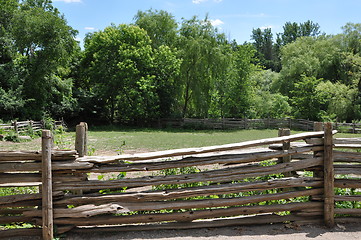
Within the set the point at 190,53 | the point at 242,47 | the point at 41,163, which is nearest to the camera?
the point at 41,163

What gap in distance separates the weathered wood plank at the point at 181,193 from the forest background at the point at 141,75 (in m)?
25.9

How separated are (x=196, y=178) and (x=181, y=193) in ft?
0.97

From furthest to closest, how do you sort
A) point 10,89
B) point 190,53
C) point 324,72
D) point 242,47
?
point 324,72 → point 242,47 → point 190,53 → point 10,89

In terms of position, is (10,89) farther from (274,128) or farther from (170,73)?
(274,128)

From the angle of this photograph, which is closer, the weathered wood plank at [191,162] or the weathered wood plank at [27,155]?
the weathered wood plank at [27,155]

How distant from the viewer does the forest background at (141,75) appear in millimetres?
28656

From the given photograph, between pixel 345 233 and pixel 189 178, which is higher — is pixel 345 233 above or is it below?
below

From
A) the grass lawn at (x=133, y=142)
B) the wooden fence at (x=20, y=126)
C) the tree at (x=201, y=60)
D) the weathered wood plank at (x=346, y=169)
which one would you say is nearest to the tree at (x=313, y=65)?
the tree at (x=201, y=60)

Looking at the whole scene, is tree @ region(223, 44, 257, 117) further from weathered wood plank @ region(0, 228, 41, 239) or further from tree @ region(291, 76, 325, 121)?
weathered wood plank @ region(0, 228, 41, 239)

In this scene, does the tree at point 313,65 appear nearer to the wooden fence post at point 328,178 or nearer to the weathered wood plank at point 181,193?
the wooden fence post at point 328,178

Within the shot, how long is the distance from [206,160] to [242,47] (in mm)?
31938

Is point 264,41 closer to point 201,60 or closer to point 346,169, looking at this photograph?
point 201,60

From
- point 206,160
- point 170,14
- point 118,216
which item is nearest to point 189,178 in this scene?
point 206,160

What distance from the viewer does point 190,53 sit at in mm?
32500
